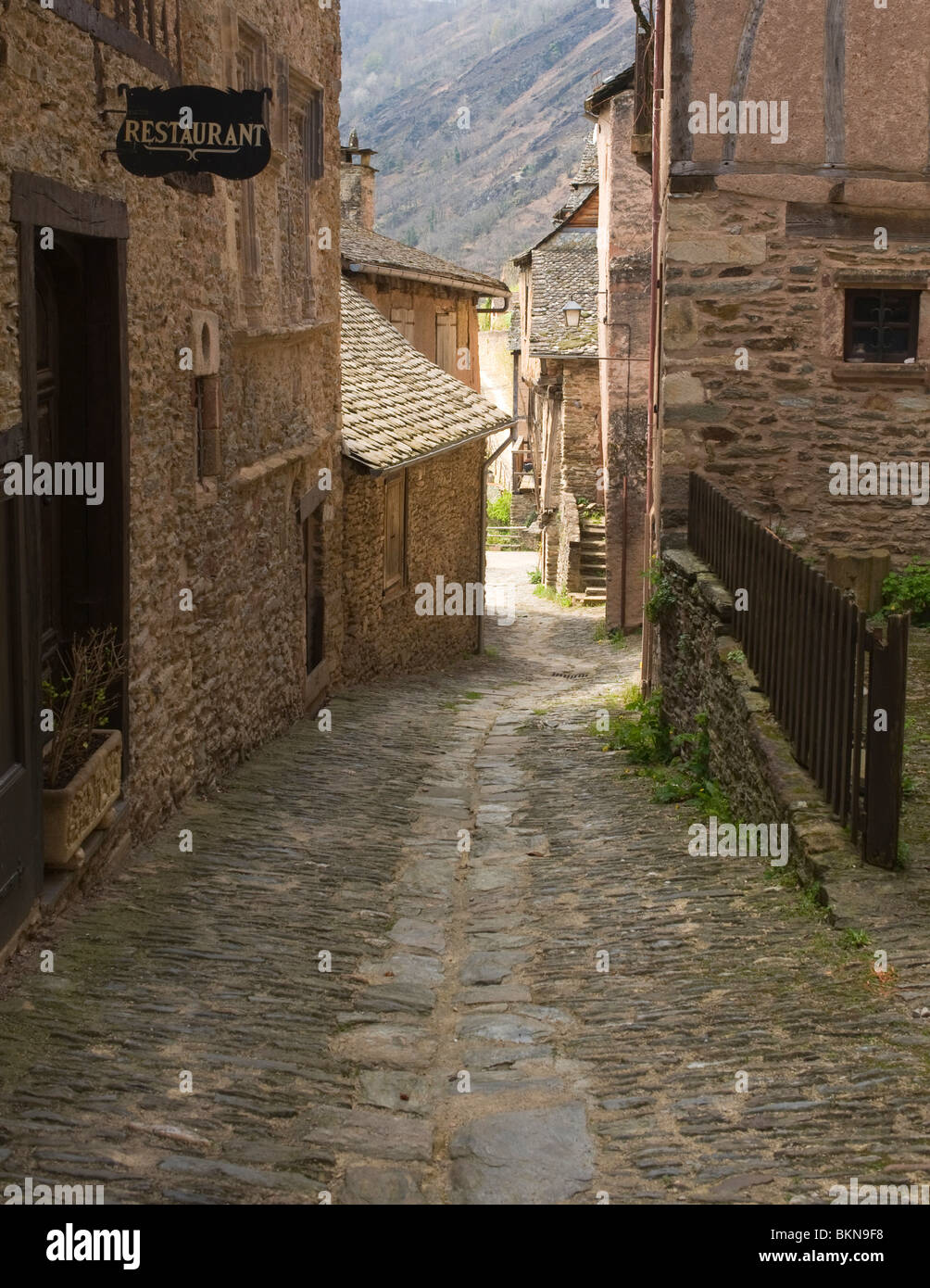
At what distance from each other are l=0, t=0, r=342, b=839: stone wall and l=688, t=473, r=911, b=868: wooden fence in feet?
10.7

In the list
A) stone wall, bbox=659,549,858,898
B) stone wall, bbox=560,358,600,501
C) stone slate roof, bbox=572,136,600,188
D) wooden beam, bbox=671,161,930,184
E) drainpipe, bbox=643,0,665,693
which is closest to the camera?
stone wall, bbox=659,549,858,898

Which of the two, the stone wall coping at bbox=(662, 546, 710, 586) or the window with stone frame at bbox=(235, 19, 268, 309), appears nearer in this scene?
the window with stone frame at bbox=(235, 19, 268, 309)

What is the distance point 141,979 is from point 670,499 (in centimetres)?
641

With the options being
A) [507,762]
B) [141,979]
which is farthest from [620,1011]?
[507,762]

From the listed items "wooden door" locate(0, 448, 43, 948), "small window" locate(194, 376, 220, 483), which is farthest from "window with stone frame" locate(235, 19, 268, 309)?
"wooden door" locate(0, 448, 43, 948)

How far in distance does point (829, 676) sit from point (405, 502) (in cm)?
956

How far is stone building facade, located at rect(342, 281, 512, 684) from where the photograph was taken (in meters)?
13.7

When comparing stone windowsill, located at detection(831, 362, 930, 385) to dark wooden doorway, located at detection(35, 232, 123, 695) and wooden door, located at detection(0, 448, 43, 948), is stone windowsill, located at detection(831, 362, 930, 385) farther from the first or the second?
wooden door, located at detection(0, 448, 43, 948)

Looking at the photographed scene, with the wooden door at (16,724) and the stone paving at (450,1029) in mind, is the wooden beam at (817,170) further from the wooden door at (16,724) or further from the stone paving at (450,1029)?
the wooden door at (16,724)

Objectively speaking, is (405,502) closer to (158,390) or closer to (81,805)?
(158,390)

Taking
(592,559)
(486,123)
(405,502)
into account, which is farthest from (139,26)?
(486,123)

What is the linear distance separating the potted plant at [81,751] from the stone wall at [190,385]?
1.09 ft

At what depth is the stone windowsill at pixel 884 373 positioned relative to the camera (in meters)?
10.6

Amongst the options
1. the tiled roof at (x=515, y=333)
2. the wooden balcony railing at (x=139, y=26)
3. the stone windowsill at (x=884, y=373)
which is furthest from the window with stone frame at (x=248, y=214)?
the tiled roof at (x=515, y=333)
